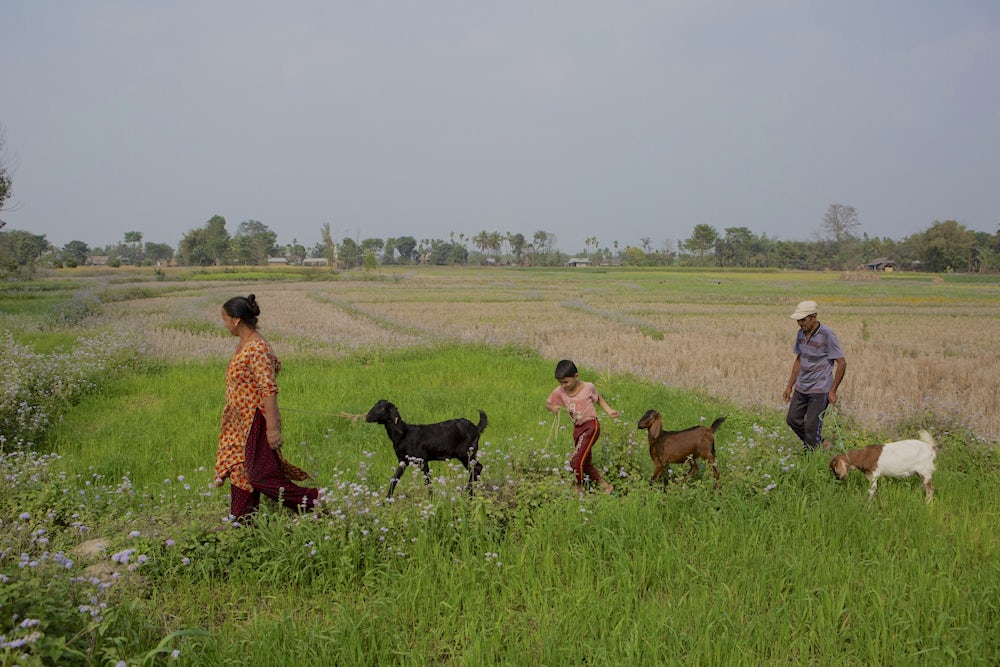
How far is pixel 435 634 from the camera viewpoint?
3482mm

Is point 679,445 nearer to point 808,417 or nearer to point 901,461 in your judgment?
point 901,461

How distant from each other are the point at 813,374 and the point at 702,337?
10.9 metres

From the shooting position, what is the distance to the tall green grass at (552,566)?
3.30m

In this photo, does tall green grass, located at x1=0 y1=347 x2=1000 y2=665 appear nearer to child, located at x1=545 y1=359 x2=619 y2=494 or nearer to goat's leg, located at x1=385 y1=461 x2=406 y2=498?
goat's leg, located at x1=385 y1=461 x2=406 y2=498

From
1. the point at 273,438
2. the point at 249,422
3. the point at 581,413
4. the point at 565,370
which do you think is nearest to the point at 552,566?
the point at 581,413

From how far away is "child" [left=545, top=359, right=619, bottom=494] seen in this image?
520 centimetres

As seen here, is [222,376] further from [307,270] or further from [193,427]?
[307,270]

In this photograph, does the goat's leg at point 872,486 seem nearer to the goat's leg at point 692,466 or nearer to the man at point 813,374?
the man at point 813,374

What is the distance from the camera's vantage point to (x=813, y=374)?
6523 millimetres

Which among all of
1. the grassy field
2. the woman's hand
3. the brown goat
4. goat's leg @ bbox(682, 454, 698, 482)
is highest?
the woman's hand

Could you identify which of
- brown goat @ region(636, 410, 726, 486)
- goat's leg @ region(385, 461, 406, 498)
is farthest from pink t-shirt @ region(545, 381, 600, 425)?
goat's leg @ region(385, 461, 406, 498)

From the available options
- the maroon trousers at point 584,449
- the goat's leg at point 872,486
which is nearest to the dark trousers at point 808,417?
the goat's leg at point 872,486

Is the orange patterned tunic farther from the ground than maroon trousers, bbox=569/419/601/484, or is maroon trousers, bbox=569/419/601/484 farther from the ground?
the orange patterned tunic

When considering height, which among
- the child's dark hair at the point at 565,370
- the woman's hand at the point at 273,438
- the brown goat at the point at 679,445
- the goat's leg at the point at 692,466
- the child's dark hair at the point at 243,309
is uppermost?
the child's dark hair at the point at 243,309
